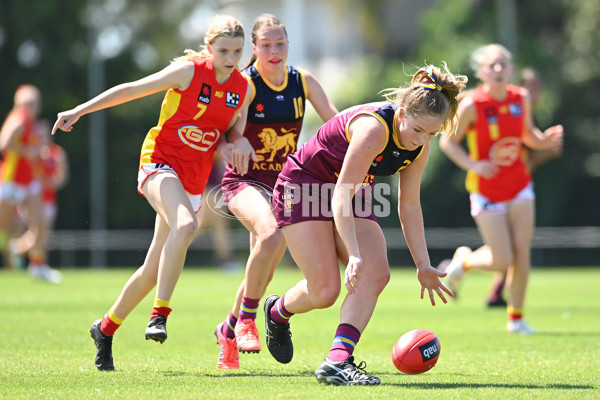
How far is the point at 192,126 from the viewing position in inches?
261

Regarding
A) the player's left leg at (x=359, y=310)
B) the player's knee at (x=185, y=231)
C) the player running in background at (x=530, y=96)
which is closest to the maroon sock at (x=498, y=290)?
the player running in background at (x=530, y=96)

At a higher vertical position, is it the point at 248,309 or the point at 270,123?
the point at 270,123

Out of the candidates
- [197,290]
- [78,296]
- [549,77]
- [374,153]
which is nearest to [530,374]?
[374,153]

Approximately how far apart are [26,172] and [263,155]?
10.1 m

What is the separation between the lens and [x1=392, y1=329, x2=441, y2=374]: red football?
234 inches

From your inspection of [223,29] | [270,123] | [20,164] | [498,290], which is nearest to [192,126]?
[223,29]

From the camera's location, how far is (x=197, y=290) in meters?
14.6

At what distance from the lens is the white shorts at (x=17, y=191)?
16.2 meters

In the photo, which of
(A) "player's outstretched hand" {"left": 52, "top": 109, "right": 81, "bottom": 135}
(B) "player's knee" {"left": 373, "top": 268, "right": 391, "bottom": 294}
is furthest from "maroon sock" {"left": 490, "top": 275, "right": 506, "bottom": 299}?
(A) "player's outstretched hand" {"left": 52, "top": 109, "right": 81, "bottom": 135}

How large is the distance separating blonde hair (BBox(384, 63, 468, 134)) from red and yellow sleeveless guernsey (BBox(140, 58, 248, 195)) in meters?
1.47

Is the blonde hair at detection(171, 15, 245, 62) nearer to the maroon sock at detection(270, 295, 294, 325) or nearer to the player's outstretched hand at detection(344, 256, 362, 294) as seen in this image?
the maroon sock at detection(270, 295, 294, 325)

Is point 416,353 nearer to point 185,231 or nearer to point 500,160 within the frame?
point 185,231

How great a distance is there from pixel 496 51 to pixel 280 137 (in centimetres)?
308

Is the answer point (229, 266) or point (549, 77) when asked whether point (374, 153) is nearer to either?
point (229, 266)
